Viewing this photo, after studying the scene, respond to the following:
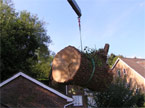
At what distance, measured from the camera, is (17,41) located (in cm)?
1973

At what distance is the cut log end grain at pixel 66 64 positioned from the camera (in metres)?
3.02

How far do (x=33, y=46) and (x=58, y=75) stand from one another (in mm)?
18237

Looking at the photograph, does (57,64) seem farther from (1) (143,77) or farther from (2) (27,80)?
(1) (143,77)

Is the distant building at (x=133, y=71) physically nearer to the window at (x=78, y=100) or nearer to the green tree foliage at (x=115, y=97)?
the window at (x=78, y=100)

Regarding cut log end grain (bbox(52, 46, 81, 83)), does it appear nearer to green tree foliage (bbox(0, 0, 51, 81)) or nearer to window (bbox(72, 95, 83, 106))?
green tree foliage (bbox(0, 0, 51, 81))

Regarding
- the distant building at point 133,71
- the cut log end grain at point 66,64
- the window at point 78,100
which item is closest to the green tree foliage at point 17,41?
the window at point 78,100

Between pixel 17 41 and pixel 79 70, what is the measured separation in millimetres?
17833

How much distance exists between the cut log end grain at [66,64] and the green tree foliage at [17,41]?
14.9 metres

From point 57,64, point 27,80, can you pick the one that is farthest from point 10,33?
point 57,64

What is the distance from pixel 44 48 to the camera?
920 inches

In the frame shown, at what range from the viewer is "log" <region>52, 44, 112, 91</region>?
2.99 m

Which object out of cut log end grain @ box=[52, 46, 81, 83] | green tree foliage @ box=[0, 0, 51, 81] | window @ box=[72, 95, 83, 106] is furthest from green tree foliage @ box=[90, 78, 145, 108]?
green tree foliage @ box=[0, 0, 51, 81]

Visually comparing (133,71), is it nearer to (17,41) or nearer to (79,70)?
(17,41)

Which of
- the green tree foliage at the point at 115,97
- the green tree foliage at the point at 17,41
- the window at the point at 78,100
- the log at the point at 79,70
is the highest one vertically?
the green tree foliage at the point at 17,41
